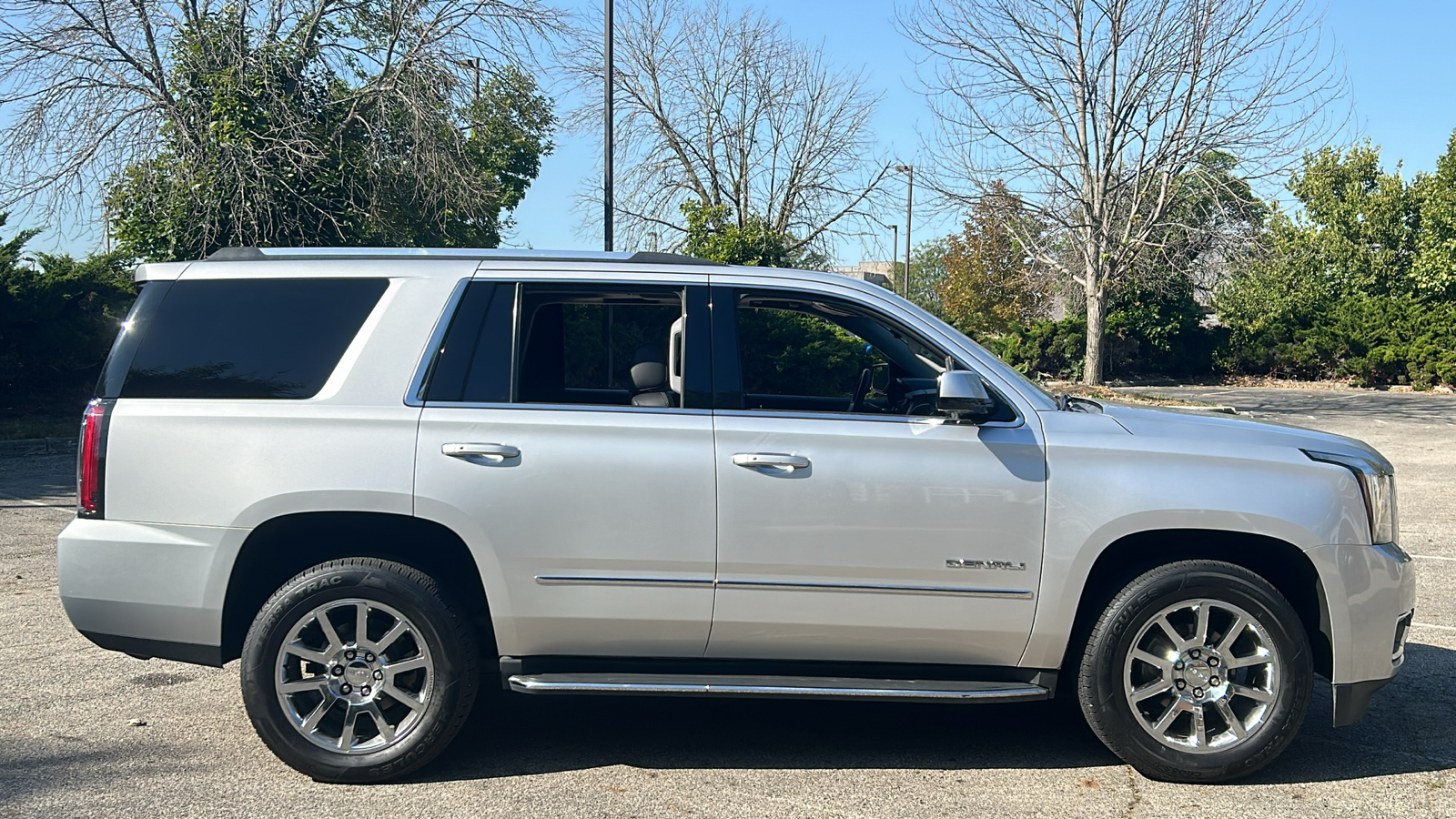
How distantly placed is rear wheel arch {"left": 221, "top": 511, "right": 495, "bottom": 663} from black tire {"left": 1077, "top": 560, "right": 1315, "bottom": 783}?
7.67ft

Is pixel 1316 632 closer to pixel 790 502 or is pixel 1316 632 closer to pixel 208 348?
pixel 790 502

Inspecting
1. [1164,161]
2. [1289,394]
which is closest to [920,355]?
[1164,161]

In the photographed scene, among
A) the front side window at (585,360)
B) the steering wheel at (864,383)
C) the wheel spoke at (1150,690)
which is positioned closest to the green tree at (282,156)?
the front side window at (585,360)

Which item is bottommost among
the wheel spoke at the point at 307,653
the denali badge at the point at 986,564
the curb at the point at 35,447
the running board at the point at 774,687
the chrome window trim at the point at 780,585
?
the curb at the point at 35,447

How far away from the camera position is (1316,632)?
4.38 meters

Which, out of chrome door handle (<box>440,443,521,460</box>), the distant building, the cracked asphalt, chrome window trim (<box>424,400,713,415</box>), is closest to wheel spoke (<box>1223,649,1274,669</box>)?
the cracked asphalt

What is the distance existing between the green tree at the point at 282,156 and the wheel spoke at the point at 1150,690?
12925mm

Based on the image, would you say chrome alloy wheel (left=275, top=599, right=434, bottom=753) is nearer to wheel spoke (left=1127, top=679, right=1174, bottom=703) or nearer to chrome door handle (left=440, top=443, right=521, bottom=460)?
chrome door handle (left=440, top=443, right=521, bottom=460)

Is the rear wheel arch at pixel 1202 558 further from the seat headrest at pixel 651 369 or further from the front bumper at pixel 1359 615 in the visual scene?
the seat headrest at pixel 651 369

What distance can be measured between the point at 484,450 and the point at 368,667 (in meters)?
0.91

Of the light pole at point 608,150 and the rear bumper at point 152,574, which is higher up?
the light pole at point 608,150

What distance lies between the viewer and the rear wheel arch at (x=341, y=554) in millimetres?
4281

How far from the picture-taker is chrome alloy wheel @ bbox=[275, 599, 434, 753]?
4.20 metres

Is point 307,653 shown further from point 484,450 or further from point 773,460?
point 773,460
